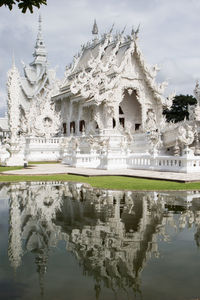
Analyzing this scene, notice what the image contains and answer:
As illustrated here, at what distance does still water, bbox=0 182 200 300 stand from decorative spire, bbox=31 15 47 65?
5222 centimetres

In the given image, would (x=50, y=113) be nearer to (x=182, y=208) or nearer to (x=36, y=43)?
(x=182, y=208)

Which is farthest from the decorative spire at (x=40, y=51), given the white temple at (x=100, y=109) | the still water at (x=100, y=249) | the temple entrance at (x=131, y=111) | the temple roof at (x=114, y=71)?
the still water at (x=100, y=249)

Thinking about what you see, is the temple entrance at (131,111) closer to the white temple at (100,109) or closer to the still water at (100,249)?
the white temple at (100,109)

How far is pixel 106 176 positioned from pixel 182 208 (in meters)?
7.31

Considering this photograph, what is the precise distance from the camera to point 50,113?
104 ft

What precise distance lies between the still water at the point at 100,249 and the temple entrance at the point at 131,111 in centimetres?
2617

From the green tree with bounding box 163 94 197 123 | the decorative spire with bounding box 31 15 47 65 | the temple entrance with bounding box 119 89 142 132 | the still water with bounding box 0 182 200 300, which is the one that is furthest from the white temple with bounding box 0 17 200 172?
the decorative spire with bounding box 31 15 47 65

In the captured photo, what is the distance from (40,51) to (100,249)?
57.5 metres

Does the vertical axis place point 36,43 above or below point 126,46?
above

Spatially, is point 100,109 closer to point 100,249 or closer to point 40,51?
point 100,249

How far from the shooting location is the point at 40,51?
58719mm

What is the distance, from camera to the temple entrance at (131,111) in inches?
1346

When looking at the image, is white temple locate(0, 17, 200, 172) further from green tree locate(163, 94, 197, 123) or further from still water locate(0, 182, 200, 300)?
green tree locate(163, 94, 197, 123)

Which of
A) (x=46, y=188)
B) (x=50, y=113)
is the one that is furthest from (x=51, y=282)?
(x=50, y=113)
